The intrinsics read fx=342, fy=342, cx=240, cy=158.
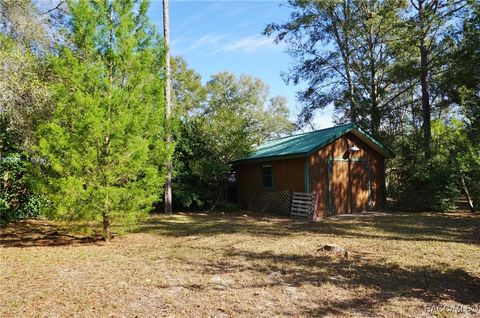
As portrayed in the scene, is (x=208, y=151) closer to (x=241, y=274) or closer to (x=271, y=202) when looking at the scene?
(x=271, y=202)

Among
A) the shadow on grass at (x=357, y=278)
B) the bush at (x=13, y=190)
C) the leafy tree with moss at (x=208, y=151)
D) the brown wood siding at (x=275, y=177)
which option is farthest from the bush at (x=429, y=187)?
the bush at (x=13, y=190)

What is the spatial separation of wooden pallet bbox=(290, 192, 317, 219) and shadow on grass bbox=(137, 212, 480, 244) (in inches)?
39.1

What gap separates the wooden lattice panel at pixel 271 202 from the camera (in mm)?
14414

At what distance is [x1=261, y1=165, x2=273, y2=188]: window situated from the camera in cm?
1546

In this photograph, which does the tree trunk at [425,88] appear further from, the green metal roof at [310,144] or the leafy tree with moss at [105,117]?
the leafy tree with moss at [105,117]

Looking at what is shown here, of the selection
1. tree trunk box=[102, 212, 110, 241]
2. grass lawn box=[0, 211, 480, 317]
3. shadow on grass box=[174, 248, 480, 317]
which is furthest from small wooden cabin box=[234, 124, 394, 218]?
tree trunk box=[102, 212, 110, 241]

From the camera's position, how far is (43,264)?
6.31 m

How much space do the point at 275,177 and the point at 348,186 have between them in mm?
3162

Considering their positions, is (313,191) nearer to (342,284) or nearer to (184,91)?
(342,284)

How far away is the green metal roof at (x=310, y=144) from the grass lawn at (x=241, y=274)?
14.7 feet

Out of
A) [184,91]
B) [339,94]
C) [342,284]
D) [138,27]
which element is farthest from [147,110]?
[184,91]

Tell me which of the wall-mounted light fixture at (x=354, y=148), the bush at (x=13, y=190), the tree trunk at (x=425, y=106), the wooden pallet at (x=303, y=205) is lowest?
the wooden pallet at (x=303, y=205)

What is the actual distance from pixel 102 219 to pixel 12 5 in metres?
6.86

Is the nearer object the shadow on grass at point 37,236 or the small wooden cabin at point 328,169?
the shadow on grass at point 37,236
